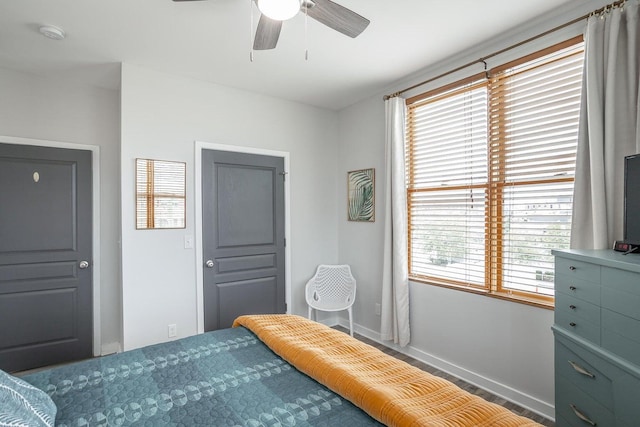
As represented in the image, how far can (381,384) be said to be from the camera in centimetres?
131

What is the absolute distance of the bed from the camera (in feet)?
3.72

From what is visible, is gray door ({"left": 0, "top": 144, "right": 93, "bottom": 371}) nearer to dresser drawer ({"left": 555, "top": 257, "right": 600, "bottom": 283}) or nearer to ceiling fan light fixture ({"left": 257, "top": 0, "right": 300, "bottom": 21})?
ceiling fan light fixture ({"left": 257, "top": 0, "right": 300, "bottom": 21})

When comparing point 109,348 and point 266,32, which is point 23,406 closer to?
point 266,32

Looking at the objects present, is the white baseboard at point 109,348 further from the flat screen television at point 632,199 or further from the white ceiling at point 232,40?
the flat screen television at point 632,199

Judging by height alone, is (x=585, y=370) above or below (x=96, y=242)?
below

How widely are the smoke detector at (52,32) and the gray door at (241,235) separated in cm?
127

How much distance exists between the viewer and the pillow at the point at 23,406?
92 cm

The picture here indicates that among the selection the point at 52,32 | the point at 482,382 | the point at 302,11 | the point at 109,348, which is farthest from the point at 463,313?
the point at 52,32

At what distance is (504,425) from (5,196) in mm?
3749

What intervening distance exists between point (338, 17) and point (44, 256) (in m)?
3.12

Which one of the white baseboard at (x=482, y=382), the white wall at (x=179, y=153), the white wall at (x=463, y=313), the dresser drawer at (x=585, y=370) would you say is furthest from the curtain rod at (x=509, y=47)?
the white baseboard at (x=482, y=382)

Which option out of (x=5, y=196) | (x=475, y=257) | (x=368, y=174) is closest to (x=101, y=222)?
(x=5, y=196)

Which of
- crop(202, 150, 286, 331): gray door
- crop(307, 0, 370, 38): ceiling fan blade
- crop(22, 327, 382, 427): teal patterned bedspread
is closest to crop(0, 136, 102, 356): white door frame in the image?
crop(202, 150, 286, 331): gray door

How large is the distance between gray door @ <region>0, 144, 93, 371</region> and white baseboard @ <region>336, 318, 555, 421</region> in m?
2.94
